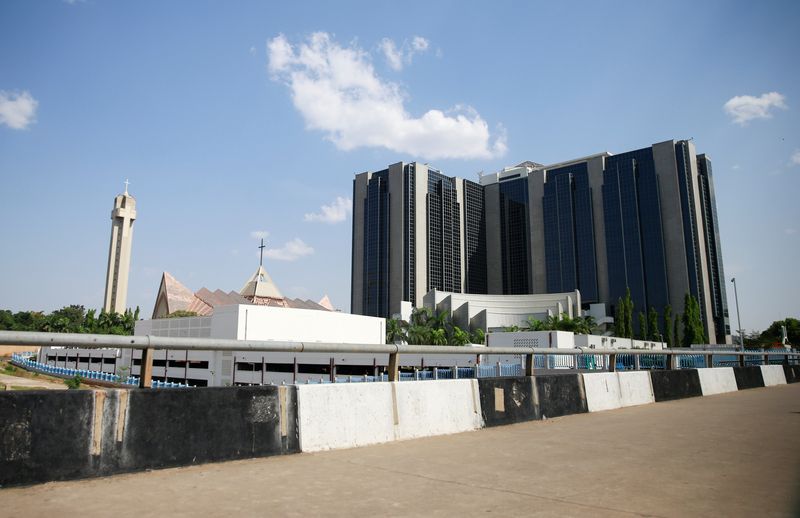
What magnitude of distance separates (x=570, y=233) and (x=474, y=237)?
3323 cm

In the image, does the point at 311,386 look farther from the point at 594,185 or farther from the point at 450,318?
the point at 594,185

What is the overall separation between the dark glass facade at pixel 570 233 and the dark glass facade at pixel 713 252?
2530 centimetres

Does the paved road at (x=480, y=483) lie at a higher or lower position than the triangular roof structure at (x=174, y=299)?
lower

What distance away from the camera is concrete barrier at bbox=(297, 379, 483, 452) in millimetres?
5504

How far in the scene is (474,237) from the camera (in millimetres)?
166625

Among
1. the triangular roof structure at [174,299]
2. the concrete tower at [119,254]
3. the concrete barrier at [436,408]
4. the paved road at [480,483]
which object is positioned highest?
the concrete tower at [119,254]

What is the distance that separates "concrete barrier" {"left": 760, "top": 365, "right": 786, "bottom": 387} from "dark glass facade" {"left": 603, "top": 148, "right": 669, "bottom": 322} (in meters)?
110

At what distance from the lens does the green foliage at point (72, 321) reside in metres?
124

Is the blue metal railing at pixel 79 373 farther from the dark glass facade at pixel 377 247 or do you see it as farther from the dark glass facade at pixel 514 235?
the dark glass facade at pixel 514 235

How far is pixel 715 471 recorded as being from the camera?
4.65m

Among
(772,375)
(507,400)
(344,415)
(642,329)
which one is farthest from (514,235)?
(344,415)

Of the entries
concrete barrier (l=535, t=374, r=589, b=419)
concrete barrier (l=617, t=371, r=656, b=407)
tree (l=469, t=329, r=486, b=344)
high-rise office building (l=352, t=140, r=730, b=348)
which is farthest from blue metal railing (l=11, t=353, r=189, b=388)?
high-rise office building (l=352, t=140, r=730, b=348)

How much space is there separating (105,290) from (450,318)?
281ft

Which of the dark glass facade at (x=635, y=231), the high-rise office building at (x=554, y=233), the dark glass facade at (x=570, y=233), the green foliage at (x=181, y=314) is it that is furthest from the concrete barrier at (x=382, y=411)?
the dark glass facade at (x=570, y=233)
